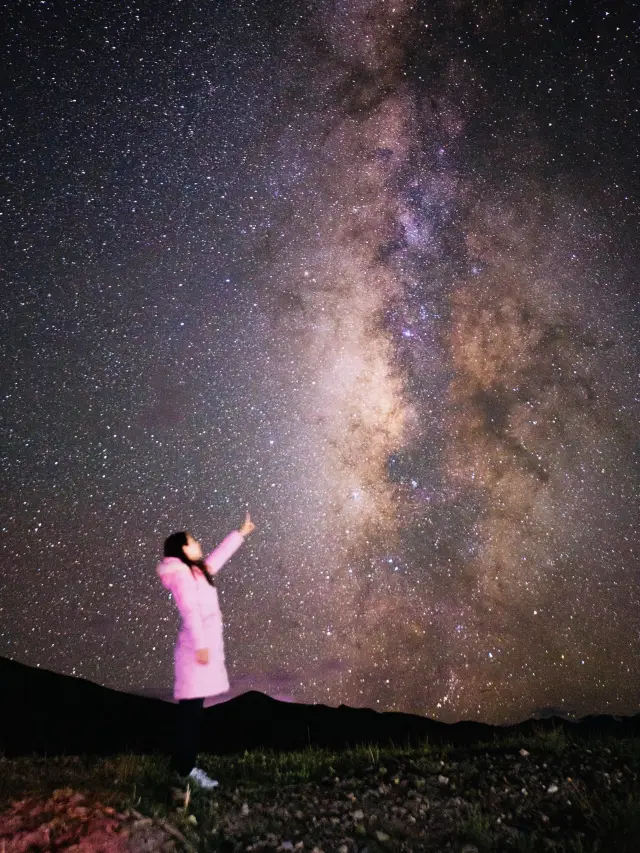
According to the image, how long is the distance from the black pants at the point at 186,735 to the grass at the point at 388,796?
0.63ft

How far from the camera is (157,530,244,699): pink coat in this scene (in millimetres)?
4676

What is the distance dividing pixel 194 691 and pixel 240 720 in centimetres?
6760

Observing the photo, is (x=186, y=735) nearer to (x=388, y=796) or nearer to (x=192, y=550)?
(x=192, y=550)

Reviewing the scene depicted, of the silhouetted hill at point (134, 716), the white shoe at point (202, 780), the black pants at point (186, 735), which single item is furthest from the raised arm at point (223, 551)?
the silhouetted hill at point (134, 716)

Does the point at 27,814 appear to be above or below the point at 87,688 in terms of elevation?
below

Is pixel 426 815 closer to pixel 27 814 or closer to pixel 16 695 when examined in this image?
pixel 27 814

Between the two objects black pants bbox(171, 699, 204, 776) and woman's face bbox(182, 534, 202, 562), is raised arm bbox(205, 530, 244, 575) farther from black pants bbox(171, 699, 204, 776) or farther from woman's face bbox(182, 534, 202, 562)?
black pants bbox(171, 699, 204, 776)

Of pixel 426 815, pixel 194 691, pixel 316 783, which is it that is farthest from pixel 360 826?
pixel 194 691

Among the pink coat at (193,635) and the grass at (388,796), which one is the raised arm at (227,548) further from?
the grass at (388,796)

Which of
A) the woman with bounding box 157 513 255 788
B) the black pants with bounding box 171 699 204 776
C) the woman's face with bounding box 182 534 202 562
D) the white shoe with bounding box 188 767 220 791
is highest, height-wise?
the woman's face with bounding box 182 534 202 562

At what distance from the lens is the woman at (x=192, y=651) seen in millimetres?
4672

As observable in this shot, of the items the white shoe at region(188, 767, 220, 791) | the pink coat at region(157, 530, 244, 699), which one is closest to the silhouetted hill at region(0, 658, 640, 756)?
the white shoe at region(188, 767, 220, 791)

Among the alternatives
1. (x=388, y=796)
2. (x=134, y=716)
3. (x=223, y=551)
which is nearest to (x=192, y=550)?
(x=223, y=551)

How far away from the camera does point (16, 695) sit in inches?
2488
